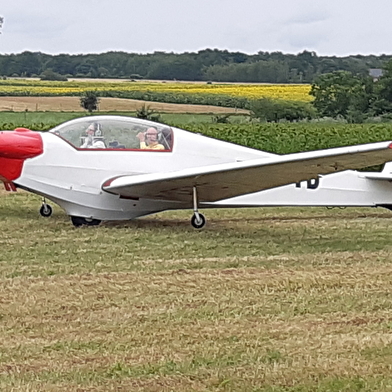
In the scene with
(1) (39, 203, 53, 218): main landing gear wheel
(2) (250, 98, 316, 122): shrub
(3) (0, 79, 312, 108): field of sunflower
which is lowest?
(3) (0, 79, 312, 108): field of sunflower

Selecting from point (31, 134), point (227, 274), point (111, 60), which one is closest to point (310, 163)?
point (227, 274)

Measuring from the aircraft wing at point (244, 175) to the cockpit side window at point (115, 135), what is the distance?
0.47 meters

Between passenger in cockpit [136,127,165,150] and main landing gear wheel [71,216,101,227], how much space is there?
1.10 m

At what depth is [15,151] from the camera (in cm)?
1132

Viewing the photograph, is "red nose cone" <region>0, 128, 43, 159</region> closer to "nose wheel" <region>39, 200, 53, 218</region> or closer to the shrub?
"nose wheel" <region>39, 200, 53, 218</region>

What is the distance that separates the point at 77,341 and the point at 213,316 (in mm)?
1107

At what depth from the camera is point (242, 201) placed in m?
12.0

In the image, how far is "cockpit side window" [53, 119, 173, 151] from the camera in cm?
1151

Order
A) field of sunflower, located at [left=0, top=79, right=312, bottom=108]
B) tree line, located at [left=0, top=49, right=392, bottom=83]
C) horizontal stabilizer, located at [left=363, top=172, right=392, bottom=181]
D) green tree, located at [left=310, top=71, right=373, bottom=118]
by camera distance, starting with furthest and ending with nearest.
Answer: tree line, located at [left=0, top=49, right=392, bottom=83] < field of sunflower, located at [left=0, top=79, right=312, bottom=108] < green tree, located at [left=310, top=71, right=373, bottom=118] < horizontal stabilizer, located at [left=363, top=172, right=392, bottom=181]

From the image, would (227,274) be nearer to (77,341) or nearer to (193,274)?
(193,274)

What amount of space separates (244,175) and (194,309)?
424 centimetres

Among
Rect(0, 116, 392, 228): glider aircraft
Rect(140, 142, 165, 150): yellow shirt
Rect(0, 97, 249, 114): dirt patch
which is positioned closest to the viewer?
Rect(0, 116, 392, 228): glider aircraft

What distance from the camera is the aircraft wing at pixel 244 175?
990cm

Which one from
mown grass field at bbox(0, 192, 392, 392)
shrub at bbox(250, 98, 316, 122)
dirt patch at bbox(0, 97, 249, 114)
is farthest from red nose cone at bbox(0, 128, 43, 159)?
dirt patch at bbox(0, 97, 249, 114)
